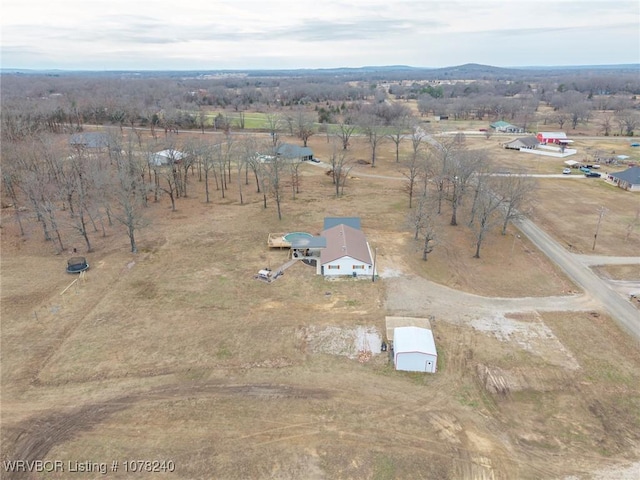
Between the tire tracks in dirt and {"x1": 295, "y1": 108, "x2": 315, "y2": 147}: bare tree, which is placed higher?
{"x1": 295, "y1": 108, "x2": 315, "y2": 147}: bare tree

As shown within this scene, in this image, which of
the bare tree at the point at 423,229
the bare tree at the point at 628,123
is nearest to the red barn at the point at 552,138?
the bare tree at the point at 628,123

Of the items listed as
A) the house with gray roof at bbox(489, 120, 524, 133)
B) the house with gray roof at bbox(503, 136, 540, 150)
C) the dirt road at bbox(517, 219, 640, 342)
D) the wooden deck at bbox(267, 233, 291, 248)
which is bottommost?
the dirt road at bbox(517, 219, 640, 342)

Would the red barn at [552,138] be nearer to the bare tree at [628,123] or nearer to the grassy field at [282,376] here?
the bare tree at [628,123]

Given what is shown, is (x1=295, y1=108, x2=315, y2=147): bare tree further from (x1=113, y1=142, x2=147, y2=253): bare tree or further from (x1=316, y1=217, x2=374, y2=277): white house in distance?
(x1=316, y1=217, x2=374, y2=277): white house in distance

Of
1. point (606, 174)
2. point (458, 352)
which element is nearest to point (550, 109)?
point (606, 174)

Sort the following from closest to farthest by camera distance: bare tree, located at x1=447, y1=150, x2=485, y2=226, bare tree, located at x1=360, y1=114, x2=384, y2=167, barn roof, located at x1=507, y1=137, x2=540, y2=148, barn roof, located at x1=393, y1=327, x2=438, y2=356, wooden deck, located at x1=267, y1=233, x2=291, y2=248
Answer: barn roof, located at x1=393, y1=327, x2=438, y2=356 → wooden deck, located at x1=267, y1=233, x2=291, y2=248 → bare tree, located at x1=447, y1=150, x2=485, y2=226 → bare tree, located at x1=360, y1=114, x2=384, y2=167 → barn roof, located at x1=507, y1=137, x2=540, y2=148

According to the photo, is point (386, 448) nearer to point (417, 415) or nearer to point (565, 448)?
point (417, 415)

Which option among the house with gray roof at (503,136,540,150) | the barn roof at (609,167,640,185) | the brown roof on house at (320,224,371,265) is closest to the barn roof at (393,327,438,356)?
the brown roof on house at (320,224,371,265)
